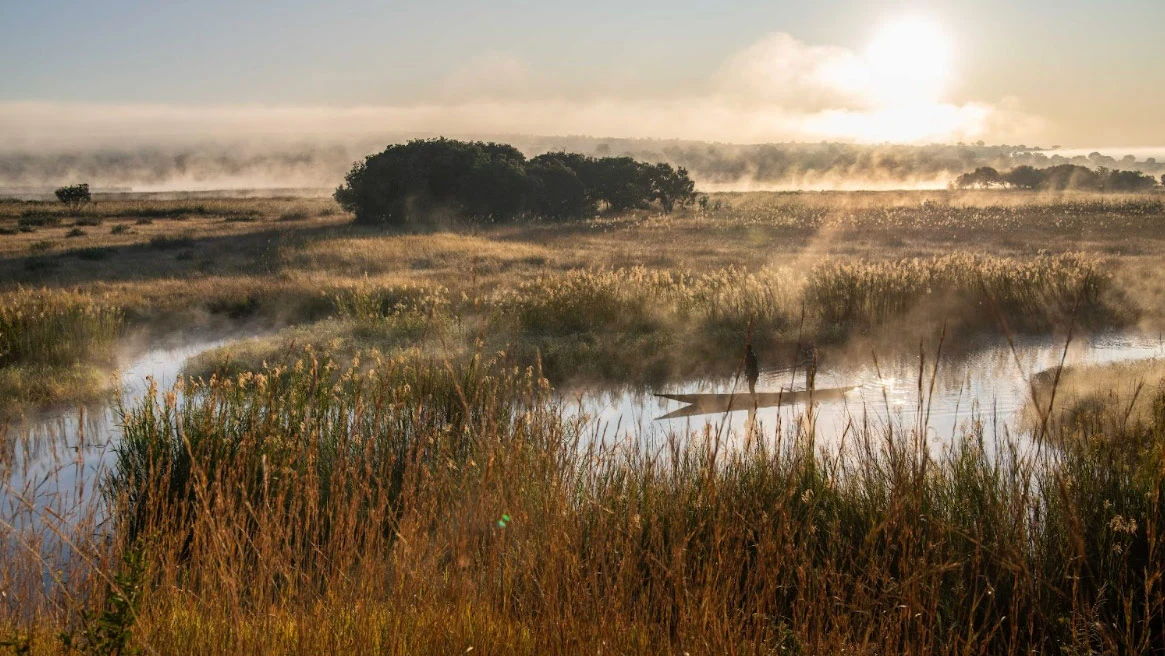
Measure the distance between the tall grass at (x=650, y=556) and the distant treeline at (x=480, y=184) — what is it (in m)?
37.9

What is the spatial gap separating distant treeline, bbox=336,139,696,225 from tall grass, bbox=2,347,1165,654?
1494 inches

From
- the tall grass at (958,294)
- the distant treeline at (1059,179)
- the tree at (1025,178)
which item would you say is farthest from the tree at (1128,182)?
the tall grass at (958,294)

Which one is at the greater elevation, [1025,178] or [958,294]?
[1025,178]

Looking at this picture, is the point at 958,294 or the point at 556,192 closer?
the point at 958,294

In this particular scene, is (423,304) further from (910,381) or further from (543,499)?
(543,499)

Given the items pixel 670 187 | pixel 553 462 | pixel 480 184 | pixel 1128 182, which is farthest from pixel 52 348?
pixel 1128 182

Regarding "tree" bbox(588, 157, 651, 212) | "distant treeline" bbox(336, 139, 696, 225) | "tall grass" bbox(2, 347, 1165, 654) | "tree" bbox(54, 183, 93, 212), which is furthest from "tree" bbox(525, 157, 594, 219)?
"tall grass" bbox(2, 347, 1165, 654)

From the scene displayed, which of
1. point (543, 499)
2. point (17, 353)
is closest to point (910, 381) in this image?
point (543, 499)

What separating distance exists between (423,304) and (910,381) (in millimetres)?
Result: 7786

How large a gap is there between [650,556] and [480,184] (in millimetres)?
43349

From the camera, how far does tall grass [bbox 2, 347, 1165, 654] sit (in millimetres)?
3539

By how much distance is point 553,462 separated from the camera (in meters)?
5.30

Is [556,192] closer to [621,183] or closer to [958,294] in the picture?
[621,183]

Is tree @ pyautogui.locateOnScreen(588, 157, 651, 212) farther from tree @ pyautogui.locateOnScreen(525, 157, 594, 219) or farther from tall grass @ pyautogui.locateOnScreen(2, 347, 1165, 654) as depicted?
tall grass @ pyautogui.locateOnScreen(2, 347, 1165, 654)
